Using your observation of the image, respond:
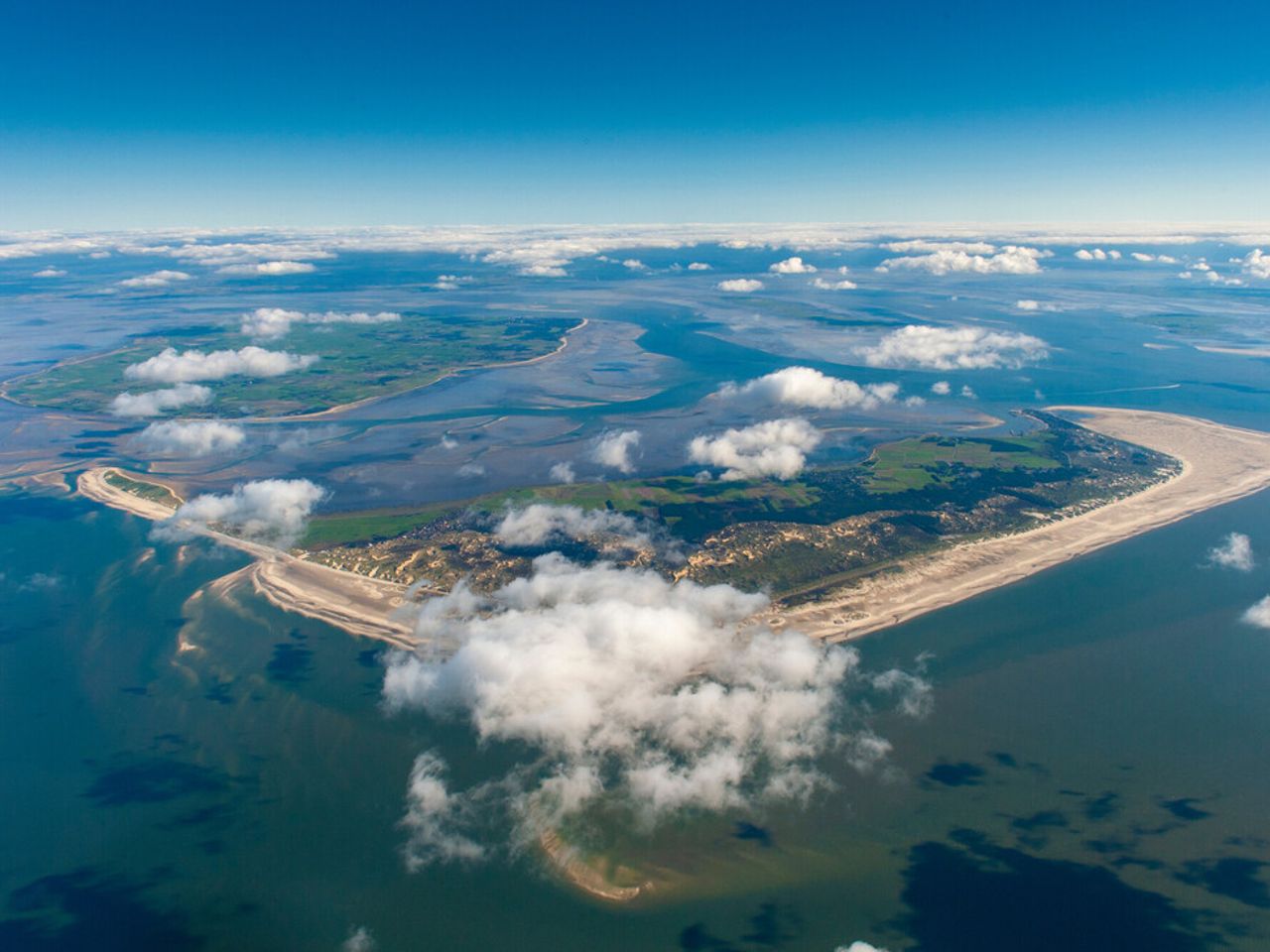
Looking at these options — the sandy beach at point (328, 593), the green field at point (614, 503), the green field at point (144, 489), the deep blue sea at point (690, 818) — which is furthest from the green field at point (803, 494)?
the green field at point (144, 489)

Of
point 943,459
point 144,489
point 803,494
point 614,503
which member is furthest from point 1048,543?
point 144,489

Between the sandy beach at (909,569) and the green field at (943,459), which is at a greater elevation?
the green field at (943,459)

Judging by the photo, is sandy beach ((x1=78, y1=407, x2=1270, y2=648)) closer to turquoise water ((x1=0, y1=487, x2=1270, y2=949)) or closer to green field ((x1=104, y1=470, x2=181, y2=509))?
green field ((x1=104, y1=470, x2=181, y2=509))

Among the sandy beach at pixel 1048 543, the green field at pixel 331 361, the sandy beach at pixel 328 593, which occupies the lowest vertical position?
the sandy beach at pixel 328 593

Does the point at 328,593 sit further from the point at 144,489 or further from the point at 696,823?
the point at 144,489

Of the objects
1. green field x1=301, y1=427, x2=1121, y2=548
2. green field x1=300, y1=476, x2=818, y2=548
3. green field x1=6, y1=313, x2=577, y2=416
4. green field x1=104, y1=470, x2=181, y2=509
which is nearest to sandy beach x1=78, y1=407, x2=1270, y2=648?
green field x1=104, y1=470, x2=181, y2=509

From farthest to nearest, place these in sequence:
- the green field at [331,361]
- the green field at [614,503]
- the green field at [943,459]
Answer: the green field at [331,361] → the green field at [943,459] → the green field at [614,503]

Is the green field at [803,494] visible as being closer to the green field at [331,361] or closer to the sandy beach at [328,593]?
the sandy beach at [328,593]
